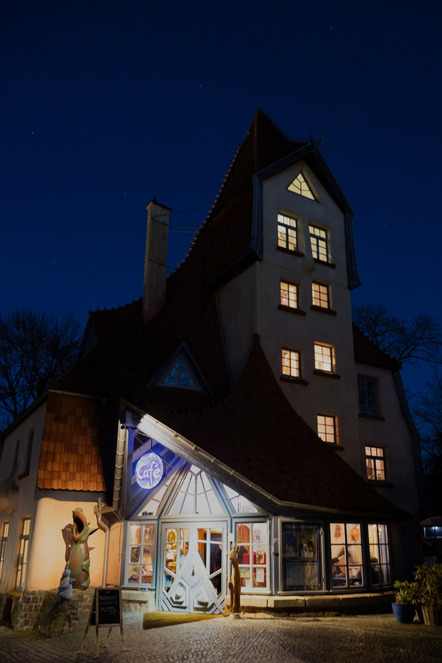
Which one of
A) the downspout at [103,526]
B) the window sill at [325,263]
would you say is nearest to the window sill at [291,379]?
the window sill at [325,263]

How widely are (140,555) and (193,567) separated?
1.90 metres

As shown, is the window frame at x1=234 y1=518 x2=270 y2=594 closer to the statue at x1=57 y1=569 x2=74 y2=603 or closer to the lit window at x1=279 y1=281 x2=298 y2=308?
the statue at x1=57 y1=569 x2=74 y2=603

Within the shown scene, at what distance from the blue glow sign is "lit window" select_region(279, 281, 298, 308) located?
8.10m

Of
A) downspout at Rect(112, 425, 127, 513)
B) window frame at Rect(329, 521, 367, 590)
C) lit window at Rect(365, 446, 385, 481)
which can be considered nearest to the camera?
window frame at Rect(329, 521, 367, 590)

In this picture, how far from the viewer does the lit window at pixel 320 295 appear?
22580mm

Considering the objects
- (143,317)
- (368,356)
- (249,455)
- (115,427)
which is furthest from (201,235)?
(249,455)

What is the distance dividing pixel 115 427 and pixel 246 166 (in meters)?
13.1

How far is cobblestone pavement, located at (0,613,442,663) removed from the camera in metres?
9.74

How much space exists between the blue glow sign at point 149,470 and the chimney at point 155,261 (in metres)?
6.89

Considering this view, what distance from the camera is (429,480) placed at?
36.7 metres

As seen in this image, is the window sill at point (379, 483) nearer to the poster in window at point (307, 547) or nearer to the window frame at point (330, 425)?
the window frame at point (330, 425)

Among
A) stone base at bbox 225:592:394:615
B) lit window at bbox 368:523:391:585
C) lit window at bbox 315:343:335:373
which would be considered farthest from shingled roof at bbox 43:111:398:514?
lit window at bbox 315:343:335:373

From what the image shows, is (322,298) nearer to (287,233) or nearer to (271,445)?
(287,233)

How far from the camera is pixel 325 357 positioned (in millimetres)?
22141
